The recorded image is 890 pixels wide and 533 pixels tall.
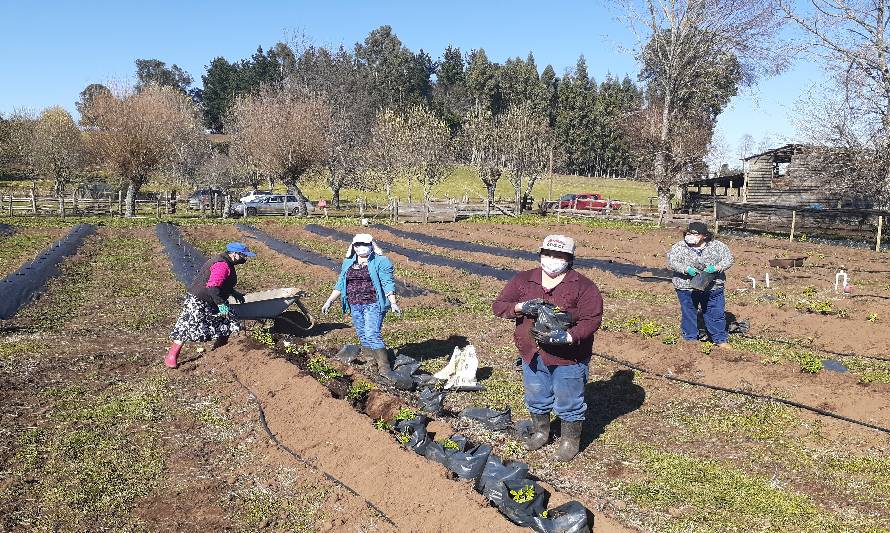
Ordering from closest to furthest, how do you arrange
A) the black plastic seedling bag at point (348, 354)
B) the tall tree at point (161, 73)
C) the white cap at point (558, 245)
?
the white cap at point (558, 245) < the black plastic seedling bag at point (348, 354) < the tall tree at point (161, 73)

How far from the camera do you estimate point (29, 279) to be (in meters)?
14.4

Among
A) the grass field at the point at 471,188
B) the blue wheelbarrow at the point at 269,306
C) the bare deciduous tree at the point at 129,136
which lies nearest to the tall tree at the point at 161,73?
the grass field at the point at 471,188

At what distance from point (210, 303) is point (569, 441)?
16.3ft

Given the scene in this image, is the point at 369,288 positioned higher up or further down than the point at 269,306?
higher up

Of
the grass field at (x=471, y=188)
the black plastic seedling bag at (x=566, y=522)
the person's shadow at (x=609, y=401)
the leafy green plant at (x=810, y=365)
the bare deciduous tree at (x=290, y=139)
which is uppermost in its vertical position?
the bare deciduous tree at (x=290, y=139)

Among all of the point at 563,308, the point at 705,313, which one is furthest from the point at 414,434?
the point at 705,313

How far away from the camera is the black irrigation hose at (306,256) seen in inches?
563

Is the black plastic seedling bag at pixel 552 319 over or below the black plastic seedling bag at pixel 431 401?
over

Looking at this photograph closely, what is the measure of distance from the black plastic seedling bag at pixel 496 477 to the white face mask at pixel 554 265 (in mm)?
1532

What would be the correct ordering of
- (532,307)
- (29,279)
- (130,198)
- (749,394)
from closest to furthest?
1. (532,307)
2. (749,394)
3. (29,279)
4. (130,198)

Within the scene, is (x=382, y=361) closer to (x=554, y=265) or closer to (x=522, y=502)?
(x=554, y=265)

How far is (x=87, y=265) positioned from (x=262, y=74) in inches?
3442

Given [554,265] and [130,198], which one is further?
[130,198]

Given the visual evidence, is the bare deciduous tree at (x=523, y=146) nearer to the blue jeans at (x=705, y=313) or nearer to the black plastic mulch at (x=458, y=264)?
the black plastic mulch at (x=458, y=264)
